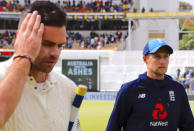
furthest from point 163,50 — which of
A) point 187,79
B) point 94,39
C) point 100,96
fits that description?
point 94,39

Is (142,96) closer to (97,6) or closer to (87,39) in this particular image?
(87,39)

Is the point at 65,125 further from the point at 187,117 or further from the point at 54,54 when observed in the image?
the point at 187,117

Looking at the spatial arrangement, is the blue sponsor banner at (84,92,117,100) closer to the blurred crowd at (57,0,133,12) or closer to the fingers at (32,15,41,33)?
the fingers at (32,15,41,33)

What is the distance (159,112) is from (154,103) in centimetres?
10

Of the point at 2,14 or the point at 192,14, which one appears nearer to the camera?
the point at 192,14

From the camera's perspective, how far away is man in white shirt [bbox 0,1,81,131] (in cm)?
146

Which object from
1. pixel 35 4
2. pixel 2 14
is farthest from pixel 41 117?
pixel 2 14

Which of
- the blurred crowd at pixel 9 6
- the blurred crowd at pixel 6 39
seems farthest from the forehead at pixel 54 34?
the blurred crowd at pixel 9 6

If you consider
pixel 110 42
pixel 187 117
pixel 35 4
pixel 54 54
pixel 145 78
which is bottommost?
pixel 110 42

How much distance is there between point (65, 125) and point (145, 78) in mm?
1975

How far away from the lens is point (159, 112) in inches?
144

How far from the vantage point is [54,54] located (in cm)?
179

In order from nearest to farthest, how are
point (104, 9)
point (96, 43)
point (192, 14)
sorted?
point (192, 14) < point (96, 43) < point (104, 9)

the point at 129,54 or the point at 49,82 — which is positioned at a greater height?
the point at 49,82
